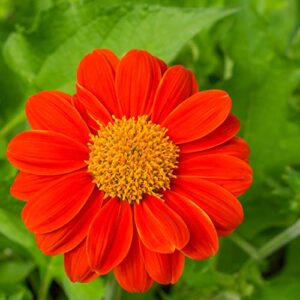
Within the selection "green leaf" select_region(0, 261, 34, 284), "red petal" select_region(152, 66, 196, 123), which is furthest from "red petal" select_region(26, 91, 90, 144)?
"green leaf" select_region(0, 261, 34, 284)

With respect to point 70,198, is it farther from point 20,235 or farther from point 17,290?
point 17,290

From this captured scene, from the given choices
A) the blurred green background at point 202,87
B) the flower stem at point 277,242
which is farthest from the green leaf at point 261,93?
the flower stem at point 277,242

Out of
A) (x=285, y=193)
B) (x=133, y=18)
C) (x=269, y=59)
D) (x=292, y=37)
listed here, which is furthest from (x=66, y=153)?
(x=292, y=37)

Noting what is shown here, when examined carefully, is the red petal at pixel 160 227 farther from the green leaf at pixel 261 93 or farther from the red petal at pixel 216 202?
the green leaf at pixel 261 93

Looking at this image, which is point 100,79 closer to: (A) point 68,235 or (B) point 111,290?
(A) point 68,235

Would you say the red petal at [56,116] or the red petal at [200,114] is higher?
the red petal at [56,116]

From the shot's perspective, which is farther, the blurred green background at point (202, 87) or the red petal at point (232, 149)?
the blurred green background at point (202, 87)
